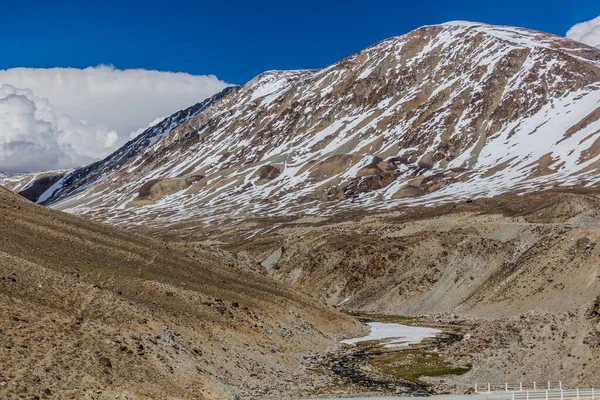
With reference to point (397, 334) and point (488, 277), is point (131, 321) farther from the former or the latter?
point (488, 277)

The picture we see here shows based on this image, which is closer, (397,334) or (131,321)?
(131,321)

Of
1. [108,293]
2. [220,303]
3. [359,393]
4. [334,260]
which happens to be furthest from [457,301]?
[108,293]

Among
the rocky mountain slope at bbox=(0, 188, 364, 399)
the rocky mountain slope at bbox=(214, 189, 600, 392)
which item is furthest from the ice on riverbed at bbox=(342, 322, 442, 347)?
the rocky mountain slope at bbox=(214, 189, 600, 392)

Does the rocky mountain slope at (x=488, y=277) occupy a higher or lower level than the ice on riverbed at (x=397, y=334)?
higher

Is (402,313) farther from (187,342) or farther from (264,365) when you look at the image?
(187,342)

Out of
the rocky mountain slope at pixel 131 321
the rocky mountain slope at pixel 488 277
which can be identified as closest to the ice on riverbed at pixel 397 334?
the rocky mountain slope at pixel 131 321

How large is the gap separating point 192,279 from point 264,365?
17.0m

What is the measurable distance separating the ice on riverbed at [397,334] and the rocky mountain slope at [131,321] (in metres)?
5.34

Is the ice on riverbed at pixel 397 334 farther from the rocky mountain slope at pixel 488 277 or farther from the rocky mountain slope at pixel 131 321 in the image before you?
the rocky mountain slope at pixel 488 277

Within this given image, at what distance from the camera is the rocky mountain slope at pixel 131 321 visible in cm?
3619

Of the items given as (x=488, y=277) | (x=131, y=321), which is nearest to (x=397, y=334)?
(x=488, y=277)

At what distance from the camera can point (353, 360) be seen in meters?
62.0

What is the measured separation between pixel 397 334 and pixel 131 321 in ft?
145

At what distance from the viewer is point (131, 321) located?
148 feet
